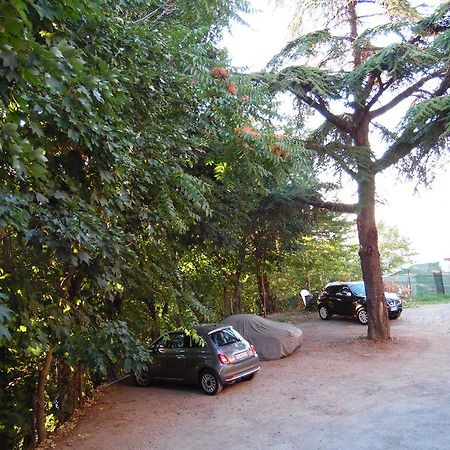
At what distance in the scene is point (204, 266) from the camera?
54.9 ft

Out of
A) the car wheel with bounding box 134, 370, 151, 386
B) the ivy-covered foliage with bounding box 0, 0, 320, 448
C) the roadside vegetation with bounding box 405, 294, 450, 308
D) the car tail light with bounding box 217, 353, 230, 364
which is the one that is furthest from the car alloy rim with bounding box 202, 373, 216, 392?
the roadside vegetation with bounding box 405, 294, 450, 308

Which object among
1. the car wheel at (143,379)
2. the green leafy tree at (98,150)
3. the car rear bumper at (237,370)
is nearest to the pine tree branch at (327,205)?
the car rear bumper at (237,370)

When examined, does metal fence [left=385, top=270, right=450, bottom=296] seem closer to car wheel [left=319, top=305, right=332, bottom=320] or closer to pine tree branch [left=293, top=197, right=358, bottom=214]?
car wheel [left=319, top=305, right=332, bottom=320]

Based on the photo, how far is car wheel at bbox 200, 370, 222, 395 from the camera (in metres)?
9.53

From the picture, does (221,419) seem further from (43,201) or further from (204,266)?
(204,266)

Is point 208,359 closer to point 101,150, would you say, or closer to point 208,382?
point 208,382

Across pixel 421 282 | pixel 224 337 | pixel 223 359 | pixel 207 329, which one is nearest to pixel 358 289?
pixel 224 337

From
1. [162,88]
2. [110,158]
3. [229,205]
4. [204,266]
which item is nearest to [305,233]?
[204,266]

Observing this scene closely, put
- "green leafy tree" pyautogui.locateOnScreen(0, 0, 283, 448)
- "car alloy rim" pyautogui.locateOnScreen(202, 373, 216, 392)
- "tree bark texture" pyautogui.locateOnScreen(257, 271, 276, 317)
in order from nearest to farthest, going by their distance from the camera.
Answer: "green leafy tree" pyautogui.locateOnScreen(0, 0, 283, 448) < "car alloy rim" pyautogui.locateOnScreen(202, 373, 216, 392) < "tree bark texture" pyautogui.locateOnScreen(257, 271, 276, 317)

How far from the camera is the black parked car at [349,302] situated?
16.9 meters

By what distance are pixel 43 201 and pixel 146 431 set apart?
19.3ft

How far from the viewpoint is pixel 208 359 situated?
31.4ft

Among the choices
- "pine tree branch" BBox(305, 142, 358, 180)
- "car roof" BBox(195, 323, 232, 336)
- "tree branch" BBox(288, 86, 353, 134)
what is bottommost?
"car roof" BBox(195, 323, 232, 336)

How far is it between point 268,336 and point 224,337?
3.03 metres
